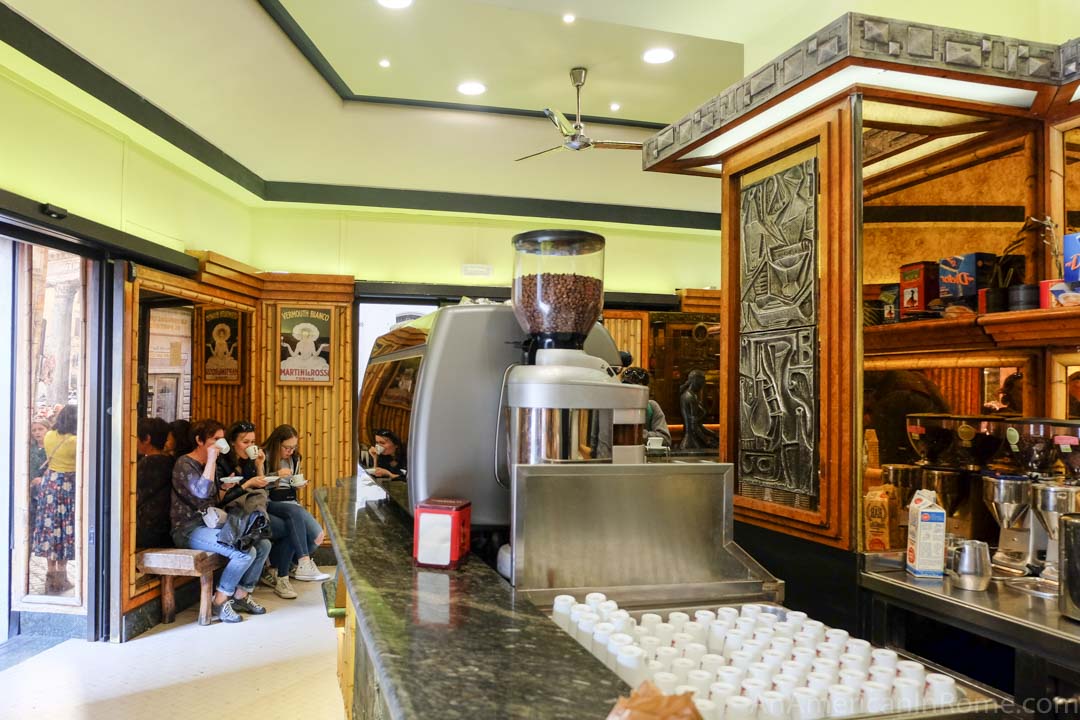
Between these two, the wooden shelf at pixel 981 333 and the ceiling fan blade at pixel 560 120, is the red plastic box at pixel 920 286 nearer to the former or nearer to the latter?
the wooden shelf at pixel 981 333

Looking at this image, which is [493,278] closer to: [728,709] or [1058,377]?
[1058,377]

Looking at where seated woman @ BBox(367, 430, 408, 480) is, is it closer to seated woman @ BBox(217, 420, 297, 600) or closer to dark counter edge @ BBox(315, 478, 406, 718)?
dark counter edge @ BBox(315, 478, 406, 718)

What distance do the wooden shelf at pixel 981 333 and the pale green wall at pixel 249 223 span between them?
4252mm

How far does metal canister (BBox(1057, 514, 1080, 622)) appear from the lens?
169 cm

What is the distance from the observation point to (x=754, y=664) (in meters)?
1.21

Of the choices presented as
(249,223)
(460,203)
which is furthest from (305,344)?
(460,203)

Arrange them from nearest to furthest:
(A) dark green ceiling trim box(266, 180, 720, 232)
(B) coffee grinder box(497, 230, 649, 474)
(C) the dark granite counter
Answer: (C) the dark granite counter < (B) coffee grinder box(497, 230, 649, 474) < (A) dark green ceiling trim box(266, 180, 720, 232)

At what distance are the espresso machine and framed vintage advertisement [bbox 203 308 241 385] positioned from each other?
548cm

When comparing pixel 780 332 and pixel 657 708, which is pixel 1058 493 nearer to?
pixel 780 332

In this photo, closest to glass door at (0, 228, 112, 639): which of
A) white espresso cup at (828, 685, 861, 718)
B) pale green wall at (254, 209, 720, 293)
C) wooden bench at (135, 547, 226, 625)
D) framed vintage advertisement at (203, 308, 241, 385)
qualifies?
wooden bench at (135, 547, 226, 625)

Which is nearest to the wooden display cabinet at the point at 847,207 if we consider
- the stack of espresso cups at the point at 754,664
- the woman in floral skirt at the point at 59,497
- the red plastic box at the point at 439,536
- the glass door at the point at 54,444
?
the stack of espresso cups at the point at 754,664

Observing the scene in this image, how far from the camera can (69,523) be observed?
Result: 4.74m

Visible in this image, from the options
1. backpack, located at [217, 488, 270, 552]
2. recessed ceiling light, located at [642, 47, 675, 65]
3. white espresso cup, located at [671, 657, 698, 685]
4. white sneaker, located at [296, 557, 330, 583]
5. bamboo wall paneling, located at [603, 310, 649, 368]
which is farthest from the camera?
bamboo wall paneling, located at [603, 310, 649, 368]

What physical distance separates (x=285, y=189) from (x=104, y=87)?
8.88 feet
